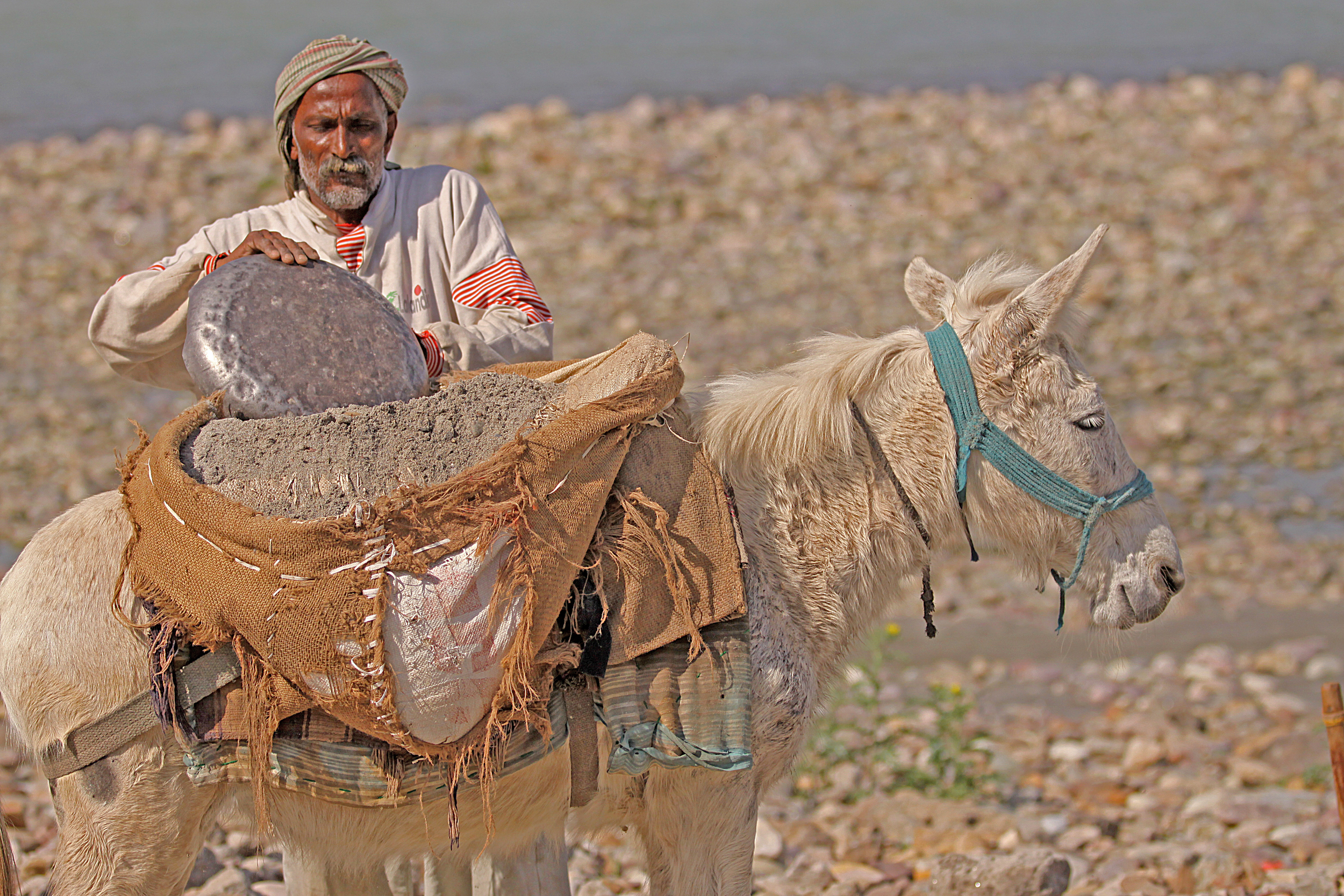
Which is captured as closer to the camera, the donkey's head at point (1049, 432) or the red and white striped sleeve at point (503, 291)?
the donkey's head at point (1049, 432)

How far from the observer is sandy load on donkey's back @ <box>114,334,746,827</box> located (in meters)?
2.64

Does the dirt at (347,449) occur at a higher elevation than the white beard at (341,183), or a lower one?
lower

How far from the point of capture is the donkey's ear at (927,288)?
3.30 meters

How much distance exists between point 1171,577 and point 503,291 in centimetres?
201

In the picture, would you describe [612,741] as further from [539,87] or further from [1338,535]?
[539,87]

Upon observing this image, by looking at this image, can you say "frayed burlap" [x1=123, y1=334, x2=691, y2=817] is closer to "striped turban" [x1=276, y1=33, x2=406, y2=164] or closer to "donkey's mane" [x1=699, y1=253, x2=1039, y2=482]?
"donkey's mane" [x1=699, y1=253, x2=1039, y2=482]

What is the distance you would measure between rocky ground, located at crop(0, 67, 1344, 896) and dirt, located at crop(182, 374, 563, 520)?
98 cm

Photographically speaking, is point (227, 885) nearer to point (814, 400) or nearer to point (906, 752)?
point (814, 400)

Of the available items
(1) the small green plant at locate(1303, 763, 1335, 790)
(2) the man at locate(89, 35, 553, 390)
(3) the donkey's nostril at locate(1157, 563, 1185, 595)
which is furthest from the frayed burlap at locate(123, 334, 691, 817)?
(1) the small green plant at locate(1303, 763, 1335, 790)

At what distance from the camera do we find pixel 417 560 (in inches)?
104

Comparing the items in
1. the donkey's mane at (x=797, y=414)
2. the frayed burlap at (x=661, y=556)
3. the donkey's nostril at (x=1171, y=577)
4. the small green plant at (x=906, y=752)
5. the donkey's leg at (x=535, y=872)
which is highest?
the donkey's mane at (x=797, y=414)

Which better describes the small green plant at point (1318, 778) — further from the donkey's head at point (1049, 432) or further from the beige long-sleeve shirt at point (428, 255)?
the beige long-sleeve shirt at point (428, 255)

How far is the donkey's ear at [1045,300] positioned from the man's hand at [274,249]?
5.67 ft

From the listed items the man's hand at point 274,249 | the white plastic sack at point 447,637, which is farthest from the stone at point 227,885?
the man's hand at point 274,249
